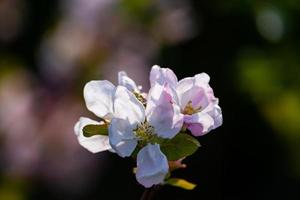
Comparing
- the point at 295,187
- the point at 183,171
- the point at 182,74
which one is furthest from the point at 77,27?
the point at 295,187

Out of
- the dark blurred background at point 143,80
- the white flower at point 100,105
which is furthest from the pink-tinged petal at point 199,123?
the dark blurred background at point 143,80

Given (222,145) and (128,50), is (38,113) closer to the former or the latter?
(128,50)

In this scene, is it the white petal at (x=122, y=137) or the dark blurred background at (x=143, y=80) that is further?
the dark blurred background at (x=143, y=80)

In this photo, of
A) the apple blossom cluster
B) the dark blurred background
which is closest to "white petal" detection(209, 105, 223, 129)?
the apple blossom cluster

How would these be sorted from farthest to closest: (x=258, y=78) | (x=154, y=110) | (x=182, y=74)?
(x=182, y=74)
(x=258, y=78)
(x=154, y=110)

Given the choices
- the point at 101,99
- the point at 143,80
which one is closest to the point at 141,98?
the point at 101,99

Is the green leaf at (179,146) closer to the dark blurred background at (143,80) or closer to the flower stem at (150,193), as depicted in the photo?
the flower stem at (150,193)

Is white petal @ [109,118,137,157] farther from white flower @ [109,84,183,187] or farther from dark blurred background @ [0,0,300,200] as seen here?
dark blurred background @ [0,0,300,200]
